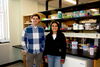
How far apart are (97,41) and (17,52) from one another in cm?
278

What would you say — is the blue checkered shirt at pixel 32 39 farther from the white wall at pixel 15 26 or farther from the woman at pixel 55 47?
the white wall at pixel 15 26

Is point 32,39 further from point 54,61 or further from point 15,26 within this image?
point 15,26

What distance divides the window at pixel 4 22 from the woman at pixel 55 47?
7.49 ft

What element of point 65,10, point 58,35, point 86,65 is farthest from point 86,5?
point 86,65

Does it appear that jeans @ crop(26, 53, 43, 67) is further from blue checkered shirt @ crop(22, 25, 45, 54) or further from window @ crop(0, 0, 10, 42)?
window @ crop(0, 0, 10, 42)

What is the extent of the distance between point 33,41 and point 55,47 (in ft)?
1.36

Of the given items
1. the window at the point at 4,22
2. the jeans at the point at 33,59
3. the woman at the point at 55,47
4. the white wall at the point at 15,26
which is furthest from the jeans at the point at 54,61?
the window at the point at 4,22

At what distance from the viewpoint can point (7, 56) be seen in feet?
13.2

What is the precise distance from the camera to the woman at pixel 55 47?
2.16 metres

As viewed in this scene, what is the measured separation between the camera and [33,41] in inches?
85.9

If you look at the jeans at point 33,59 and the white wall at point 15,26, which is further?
the white wall at point 15,26

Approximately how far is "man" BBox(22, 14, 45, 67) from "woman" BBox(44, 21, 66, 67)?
13 centimetres

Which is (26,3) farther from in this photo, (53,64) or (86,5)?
(53,64)

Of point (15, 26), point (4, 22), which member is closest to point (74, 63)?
point (15, 26)
